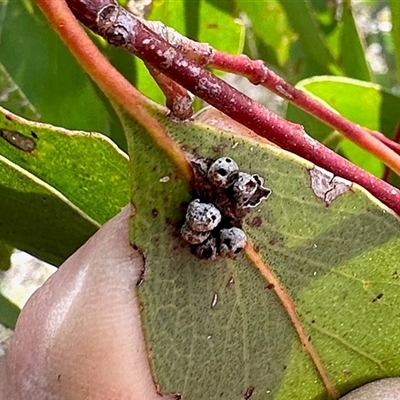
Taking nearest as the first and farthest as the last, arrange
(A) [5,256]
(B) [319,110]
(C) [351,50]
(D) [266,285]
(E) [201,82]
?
(E) [201,82], (D) [266,285], (B) [319,110], (A) [5,256], (C) [351,50]

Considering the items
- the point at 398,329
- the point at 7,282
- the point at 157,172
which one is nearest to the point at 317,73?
the point at 7,282

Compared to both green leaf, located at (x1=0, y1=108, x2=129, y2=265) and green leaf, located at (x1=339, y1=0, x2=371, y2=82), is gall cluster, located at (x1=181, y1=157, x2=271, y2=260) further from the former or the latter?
green leaf, located at (x1=339, y1=0, x2=371, y2=82)

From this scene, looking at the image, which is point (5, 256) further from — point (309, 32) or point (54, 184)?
point (309, 32)

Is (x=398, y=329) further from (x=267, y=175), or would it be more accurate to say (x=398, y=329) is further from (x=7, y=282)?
(x=7, y=282)

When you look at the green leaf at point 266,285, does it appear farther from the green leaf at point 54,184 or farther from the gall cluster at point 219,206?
the green leaf at point 54,184

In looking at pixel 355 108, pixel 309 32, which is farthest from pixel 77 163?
pixel 309 32

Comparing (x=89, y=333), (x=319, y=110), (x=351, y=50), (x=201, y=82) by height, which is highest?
Result: (x=201, y=82)
